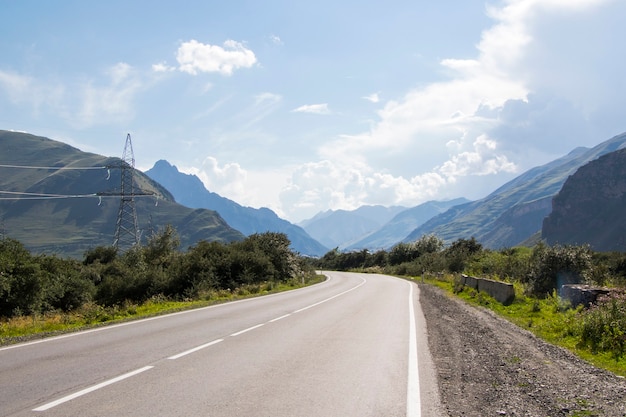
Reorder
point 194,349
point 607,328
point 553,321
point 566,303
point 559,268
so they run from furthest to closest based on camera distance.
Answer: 1. point 559,268
2. point 566,303
3. point 553,321
4. point 607,328
5. point 194,349

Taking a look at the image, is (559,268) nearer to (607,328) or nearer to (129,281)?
(607,328)

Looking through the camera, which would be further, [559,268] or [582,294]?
[559,268]

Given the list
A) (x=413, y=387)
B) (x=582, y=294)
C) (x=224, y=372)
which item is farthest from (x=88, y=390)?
(x=582, y=294)

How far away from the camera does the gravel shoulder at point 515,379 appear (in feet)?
19.4

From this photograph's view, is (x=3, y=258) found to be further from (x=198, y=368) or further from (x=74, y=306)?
(x=198, y=368)

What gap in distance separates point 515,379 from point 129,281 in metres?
27.1

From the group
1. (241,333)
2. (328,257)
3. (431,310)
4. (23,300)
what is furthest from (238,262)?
(328,257)

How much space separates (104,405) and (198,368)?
7.39 ft

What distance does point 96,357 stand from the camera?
8.83 m

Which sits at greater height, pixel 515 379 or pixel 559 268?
pixel 559 268

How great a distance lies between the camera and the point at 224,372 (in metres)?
7.55

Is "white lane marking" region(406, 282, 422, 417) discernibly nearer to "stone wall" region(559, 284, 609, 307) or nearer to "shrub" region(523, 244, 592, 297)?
"stone wall" region(559, 284, 609, 307)

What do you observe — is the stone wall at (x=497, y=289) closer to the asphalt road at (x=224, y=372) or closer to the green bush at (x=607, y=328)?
the asphalt road at (x=224, y=372)

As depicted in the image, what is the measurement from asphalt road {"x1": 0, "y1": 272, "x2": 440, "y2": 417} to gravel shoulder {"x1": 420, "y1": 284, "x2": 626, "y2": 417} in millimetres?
379
